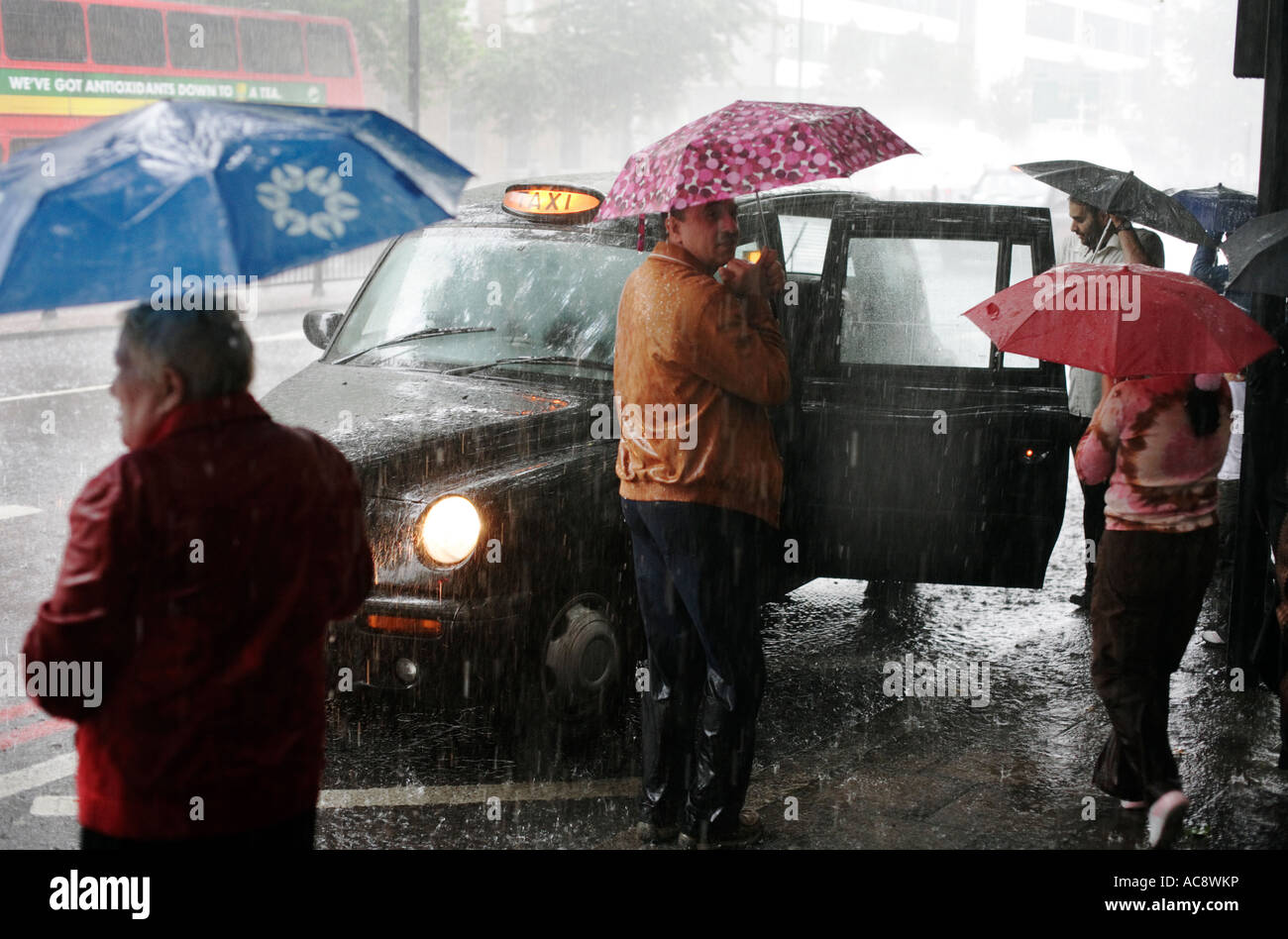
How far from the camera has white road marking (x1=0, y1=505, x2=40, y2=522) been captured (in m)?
8.42

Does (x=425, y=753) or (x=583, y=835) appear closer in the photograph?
(x=583, y=835)

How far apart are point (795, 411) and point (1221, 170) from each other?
70763mm

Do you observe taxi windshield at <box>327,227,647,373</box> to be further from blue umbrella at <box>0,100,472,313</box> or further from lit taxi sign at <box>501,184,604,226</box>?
blue umbrella at <box>0,100,472,313</box>

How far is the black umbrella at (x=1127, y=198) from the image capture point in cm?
655

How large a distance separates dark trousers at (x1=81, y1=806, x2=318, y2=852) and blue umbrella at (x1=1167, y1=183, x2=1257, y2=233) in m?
7.72

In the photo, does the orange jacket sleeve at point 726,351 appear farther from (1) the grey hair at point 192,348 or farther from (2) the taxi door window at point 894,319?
(2) the taxi door window at point 894,319

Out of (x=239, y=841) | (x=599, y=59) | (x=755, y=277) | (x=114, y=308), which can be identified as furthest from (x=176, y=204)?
(x=599, y=59)

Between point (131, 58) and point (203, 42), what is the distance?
5.43 ft

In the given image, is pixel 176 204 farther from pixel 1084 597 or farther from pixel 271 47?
pixel 271 47

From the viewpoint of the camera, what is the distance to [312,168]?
9.30 feet

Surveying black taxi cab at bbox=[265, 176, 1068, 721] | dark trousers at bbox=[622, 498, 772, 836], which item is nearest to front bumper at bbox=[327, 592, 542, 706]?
black taxi cab at bbox=[265, 176, 1068, 721]

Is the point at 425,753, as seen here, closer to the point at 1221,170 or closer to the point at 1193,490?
the point at 1193,490

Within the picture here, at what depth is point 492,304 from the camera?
18.4 feet

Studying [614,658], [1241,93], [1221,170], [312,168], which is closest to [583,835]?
[614,658]
